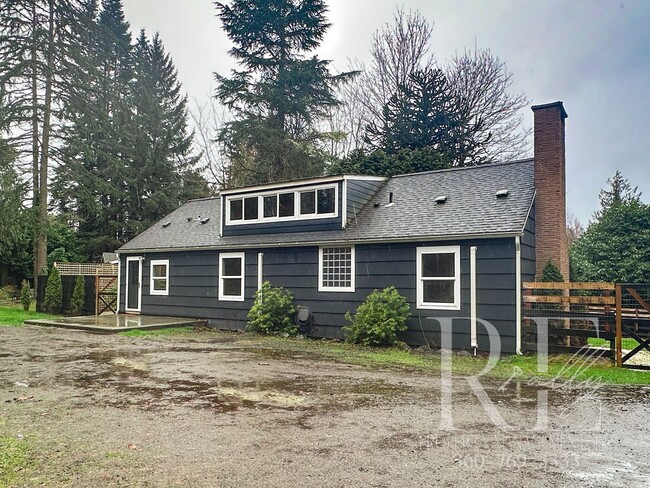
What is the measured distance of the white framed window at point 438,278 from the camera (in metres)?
10.6

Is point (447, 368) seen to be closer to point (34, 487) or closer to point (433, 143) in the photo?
point (34, 487)

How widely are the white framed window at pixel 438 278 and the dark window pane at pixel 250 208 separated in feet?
19.6

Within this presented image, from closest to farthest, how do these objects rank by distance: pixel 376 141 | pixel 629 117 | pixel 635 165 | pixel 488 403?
Result: 1. pixel 488 403
2. pixel 629 117
3. pixel 635 165
4. pixel 376 141

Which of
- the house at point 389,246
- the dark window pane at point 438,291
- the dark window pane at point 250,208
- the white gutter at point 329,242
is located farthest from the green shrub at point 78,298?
the dark window pane at point 438,291

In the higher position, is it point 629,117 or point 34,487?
point 629,117

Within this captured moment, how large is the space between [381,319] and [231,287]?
18.7 ft

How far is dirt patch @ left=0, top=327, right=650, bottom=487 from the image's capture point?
12.2 feet

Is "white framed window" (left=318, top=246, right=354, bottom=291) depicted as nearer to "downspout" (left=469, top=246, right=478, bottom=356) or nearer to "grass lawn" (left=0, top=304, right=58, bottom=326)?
"downspout" (left=469, top=246, right=478, bottom=356)

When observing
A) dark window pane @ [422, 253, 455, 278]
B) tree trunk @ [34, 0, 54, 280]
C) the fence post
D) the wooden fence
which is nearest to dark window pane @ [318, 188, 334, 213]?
dark window pane @ [422, 253, 455, 278]

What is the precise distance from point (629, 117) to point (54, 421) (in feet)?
62.3

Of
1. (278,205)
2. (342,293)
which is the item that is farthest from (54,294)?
(342,293)

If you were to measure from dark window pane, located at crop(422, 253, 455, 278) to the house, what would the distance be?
0.08 feet

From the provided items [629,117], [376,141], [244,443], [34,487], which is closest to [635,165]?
[629,117]

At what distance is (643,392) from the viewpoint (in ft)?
22.5
